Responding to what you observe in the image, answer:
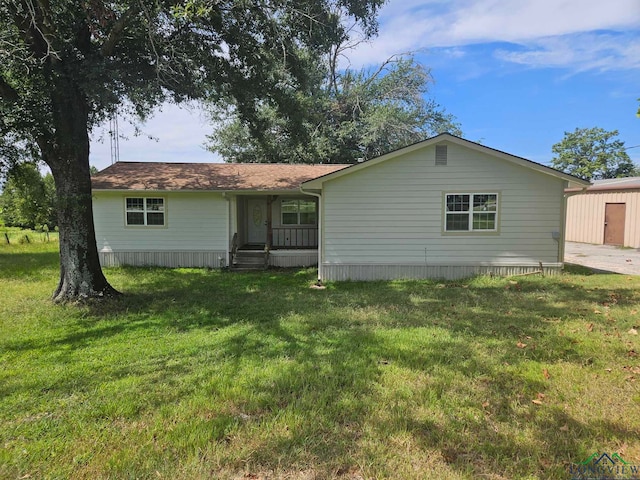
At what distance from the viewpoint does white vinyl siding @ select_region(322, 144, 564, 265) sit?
10156mm

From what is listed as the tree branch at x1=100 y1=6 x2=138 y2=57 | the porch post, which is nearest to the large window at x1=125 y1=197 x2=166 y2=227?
the porch post

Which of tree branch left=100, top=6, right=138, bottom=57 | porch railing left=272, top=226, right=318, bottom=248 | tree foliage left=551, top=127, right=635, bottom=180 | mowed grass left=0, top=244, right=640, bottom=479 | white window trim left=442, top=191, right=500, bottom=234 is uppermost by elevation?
tree foliage left=551, top=127, right=635, bottom=180

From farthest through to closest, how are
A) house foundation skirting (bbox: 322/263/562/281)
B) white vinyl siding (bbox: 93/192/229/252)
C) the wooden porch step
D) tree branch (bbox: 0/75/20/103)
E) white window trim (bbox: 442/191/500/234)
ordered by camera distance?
1. white vinyl siding (bbox: 93/192/229/252)
2. the wooden porch step
3. house foundation skirting (bbox: 322/263/562/281)
4. white window trim (bbox: 442/191/500/234)
5. tree branch (bbox: 0/75/20/103)

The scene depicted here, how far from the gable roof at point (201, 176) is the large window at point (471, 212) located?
5.05 m

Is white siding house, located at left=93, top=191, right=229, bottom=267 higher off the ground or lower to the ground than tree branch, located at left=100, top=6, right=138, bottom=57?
lower

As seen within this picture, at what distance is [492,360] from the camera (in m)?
4.59

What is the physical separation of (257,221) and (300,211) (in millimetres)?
2000

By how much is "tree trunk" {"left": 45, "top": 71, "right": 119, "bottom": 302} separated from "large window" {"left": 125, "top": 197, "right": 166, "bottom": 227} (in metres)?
4.96

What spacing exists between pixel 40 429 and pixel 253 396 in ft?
5.95

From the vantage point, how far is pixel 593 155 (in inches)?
1897

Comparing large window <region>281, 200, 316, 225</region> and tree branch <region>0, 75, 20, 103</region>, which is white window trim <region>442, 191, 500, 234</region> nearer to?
large window <region>281, 200, 316, 225</region>

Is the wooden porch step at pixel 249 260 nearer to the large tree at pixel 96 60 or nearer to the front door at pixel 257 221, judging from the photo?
the front door at pixel 257 221

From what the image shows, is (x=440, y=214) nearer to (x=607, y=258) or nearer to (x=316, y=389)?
(x=316, y=389)

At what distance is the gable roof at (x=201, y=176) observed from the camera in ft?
41.2
